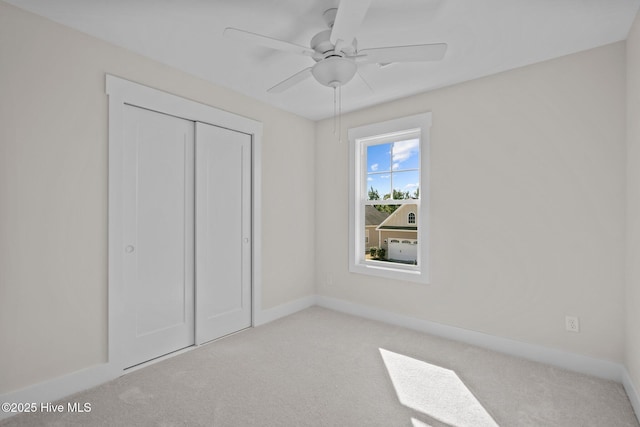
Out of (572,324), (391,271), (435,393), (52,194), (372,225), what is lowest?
(435,393)

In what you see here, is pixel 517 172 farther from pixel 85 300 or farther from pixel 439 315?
pixel 85 300

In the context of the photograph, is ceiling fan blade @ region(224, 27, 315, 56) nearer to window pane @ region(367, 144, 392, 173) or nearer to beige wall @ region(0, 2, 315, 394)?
beige wall @ region(0, 2, 315, 394)

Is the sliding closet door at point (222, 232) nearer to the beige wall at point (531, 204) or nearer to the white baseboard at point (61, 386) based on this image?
the white baseboard at point (61, 386)

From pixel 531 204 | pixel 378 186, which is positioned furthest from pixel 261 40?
pixel 531 204

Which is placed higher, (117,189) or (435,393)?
(117,189)

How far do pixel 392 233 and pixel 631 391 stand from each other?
2237 mm

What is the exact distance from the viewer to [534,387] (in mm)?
2152

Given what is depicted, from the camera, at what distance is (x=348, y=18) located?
4.70 ft

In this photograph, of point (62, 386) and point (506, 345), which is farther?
point (506, 345)

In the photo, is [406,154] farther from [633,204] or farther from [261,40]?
[261,40]

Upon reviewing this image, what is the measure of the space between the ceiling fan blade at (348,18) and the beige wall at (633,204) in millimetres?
1883

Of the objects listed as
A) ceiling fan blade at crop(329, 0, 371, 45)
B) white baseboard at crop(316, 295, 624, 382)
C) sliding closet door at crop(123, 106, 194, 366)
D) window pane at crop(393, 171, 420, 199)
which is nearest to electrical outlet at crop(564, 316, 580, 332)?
white baseboard at crop(316, 295, 624, 382)

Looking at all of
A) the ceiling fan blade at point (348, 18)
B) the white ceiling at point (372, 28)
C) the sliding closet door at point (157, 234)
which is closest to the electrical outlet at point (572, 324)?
the white ceiling at point (372, 28)

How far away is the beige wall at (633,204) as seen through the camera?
191 centimetres
